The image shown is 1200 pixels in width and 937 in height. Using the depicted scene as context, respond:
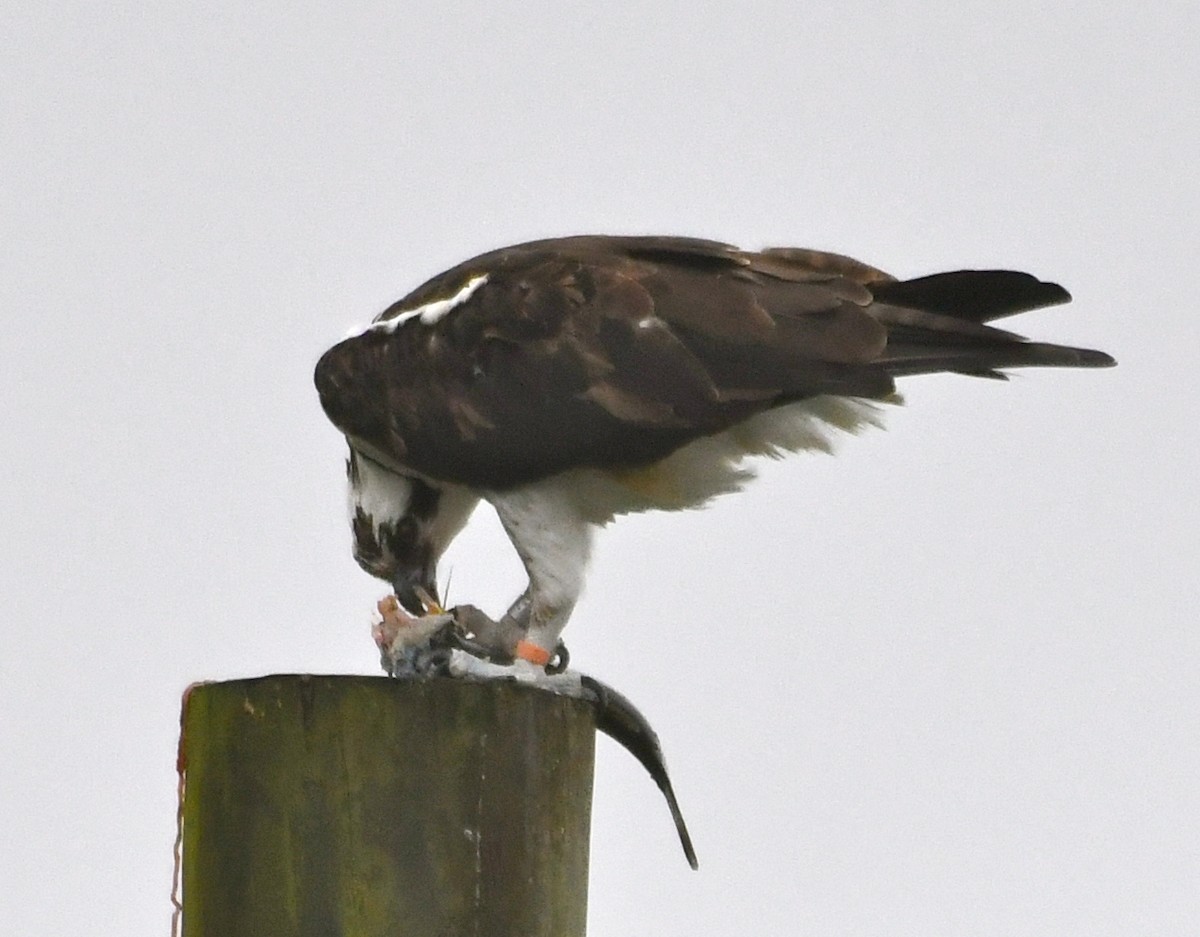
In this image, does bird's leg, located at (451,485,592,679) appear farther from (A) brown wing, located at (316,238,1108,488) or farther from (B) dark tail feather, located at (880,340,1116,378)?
(B) dark tail feather, located at (880,340,1116,378)

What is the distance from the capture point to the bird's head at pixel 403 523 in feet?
24.4

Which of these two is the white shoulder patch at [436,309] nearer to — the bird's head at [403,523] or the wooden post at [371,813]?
the bird's head at [403,523]

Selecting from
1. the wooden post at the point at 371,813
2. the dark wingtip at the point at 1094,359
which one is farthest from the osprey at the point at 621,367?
the wooden post at the point at 371,813

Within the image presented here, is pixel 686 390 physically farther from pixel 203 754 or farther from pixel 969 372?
pixel 203 754

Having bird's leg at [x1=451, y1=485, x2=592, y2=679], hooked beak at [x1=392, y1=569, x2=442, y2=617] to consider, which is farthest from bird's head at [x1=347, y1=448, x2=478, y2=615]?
bird's leg at [x1=451, y1=485, x2=592, y2=679]

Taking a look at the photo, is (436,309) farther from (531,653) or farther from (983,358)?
(983,358)

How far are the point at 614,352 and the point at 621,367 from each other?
0.21ft

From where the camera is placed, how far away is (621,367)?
650 cm

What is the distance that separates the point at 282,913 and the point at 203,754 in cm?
48

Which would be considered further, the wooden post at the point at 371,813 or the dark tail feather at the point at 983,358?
the dark tail feather at the point at 983,358

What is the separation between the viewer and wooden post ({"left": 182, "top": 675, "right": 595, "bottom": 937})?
4.36m

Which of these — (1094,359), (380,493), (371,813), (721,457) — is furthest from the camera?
(380,493)

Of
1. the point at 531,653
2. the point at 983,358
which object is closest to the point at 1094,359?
the point at 983,358

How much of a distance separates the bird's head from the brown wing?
1.38 feet
